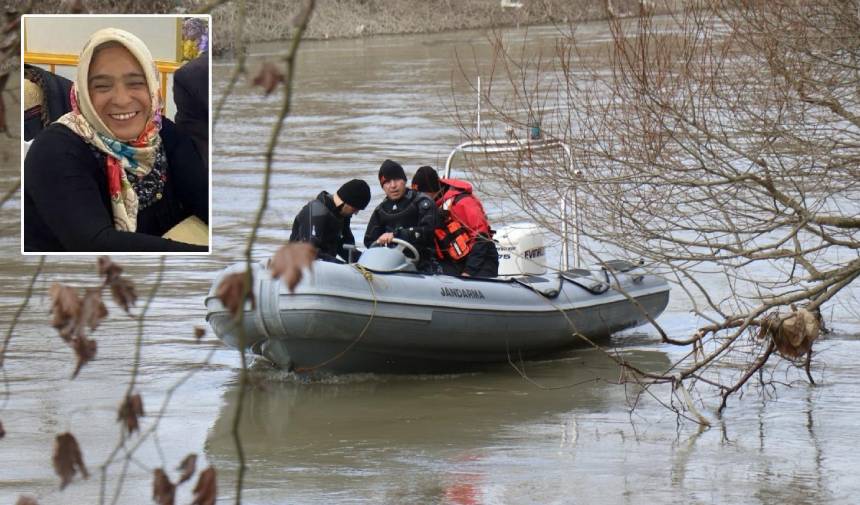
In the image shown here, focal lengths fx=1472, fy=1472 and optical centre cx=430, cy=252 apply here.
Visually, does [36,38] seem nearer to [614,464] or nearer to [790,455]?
[614,464]

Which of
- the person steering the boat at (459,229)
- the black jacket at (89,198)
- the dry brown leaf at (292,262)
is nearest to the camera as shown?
the dry brown leaf at (292,262)

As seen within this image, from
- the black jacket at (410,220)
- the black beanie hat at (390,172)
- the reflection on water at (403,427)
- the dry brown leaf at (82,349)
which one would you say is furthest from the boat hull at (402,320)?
the dry brown leaf at (82,349)

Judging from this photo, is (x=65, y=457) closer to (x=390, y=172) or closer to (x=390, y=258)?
(x=390, y=258)

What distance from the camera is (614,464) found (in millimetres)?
7004

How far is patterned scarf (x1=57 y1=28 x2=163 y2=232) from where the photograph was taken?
3.60m

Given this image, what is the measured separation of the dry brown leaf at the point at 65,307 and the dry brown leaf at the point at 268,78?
1.63 ft

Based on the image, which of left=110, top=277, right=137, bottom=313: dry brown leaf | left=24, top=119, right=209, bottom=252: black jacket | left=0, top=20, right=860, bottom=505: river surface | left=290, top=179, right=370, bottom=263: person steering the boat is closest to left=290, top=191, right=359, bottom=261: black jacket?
left=290, top=179, right=370, bottom=263: person steering the boat

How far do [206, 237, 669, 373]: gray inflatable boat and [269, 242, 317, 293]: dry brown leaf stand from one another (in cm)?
546

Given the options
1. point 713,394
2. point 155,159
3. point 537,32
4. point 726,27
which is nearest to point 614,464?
point 713,394

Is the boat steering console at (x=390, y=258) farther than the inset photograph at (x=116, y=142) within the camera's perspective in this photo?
Yes

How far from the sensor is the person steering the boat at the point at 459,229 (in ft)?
29.2

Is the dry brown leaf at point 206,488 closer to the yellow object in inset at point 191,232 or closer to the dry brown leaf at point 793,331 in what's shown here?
the yellow object in inset at point 191,232

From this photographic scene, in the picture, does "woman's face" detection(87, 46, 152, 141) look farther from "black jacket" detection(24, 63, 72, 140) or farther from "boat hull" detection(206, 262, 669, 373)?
"boat hull" detection(206, 262, 669, 373)

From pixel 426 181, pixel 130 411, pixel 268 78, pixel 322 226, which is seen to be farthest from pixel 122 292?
pixel 426 181
